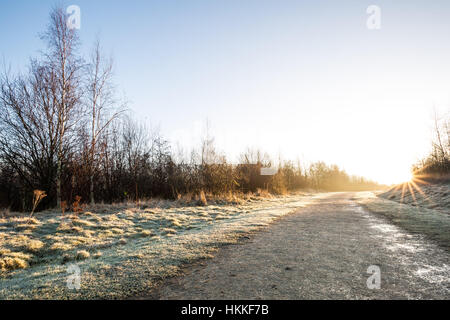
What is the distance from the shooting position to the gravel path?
2729 millimetres

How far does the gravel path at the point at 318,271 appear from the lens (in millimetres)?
2729

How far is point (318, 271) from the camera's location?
3.43 meters

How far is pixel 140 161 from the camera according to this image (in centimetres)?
1827

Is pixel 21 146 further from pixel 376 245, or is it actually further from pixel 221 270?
pixel 376 245
